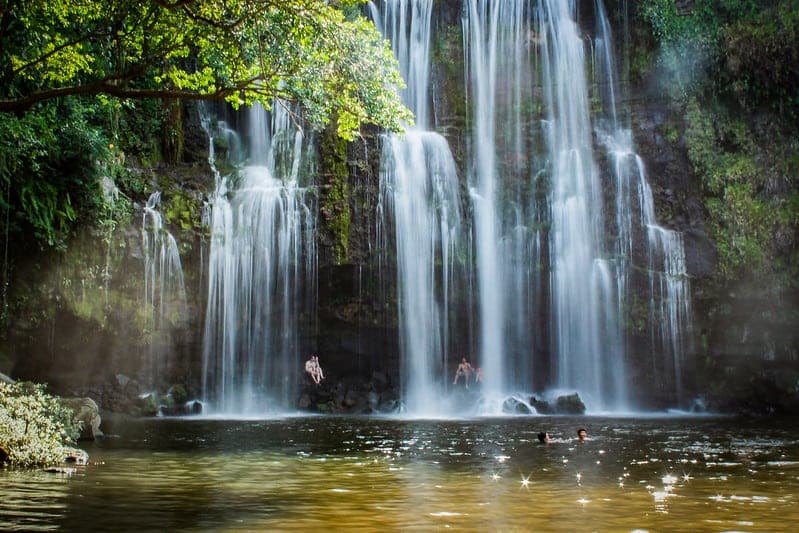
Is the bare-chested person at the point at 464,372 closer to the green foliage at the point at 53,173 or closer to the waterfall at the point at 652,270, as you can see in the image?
the waterfall at the point at 652,270

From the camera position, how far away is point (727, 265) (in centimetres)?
2789

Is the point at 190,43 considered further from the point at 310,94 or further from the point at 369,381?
the point at 369,381

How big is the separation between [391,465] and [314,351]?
57.7ft

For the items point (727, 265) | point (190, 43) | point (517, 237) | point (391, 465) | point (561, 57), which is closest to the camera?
point (391, 465)

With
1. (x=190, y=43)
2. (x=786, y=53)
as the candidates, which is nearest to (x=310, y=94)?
(x=190, y=43)

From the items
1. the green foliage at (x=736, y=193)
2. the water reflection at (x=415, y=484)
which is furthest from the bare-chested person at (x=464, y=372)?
the water reflection at (x=415, y=484)

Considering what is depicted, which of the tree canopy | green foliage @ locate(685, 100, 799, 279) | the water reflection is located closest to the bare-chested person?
green foliage @ locate(685, 100, 799, 279)

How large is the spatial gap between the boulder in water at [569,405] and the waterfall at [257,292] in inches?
394

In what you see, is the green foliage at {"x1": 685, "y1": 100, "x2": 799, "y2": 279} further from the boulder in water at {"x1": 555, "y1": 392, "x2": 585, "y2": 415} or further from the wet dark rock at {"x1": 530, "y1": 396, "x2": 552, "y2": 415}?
the wet dark rock at {"x1": 530, "y1": 396, "x2": 552, "y2": 415}

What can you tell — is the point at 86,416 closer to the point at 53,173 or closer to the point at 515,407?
the point at 53,173

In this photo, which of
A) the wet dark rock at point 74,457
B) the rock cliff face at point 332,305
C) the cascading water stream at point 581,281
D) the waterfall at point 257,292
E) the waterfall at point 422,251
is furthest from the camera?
the cascading water stream at point 581,281

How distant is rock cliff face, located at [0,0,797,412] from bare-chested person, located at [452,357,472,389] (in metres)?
2.59

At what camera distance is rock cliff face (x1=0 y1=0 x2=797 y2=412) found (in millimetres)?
25281

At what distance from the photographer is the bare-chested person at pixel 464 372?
27730 millimetres
